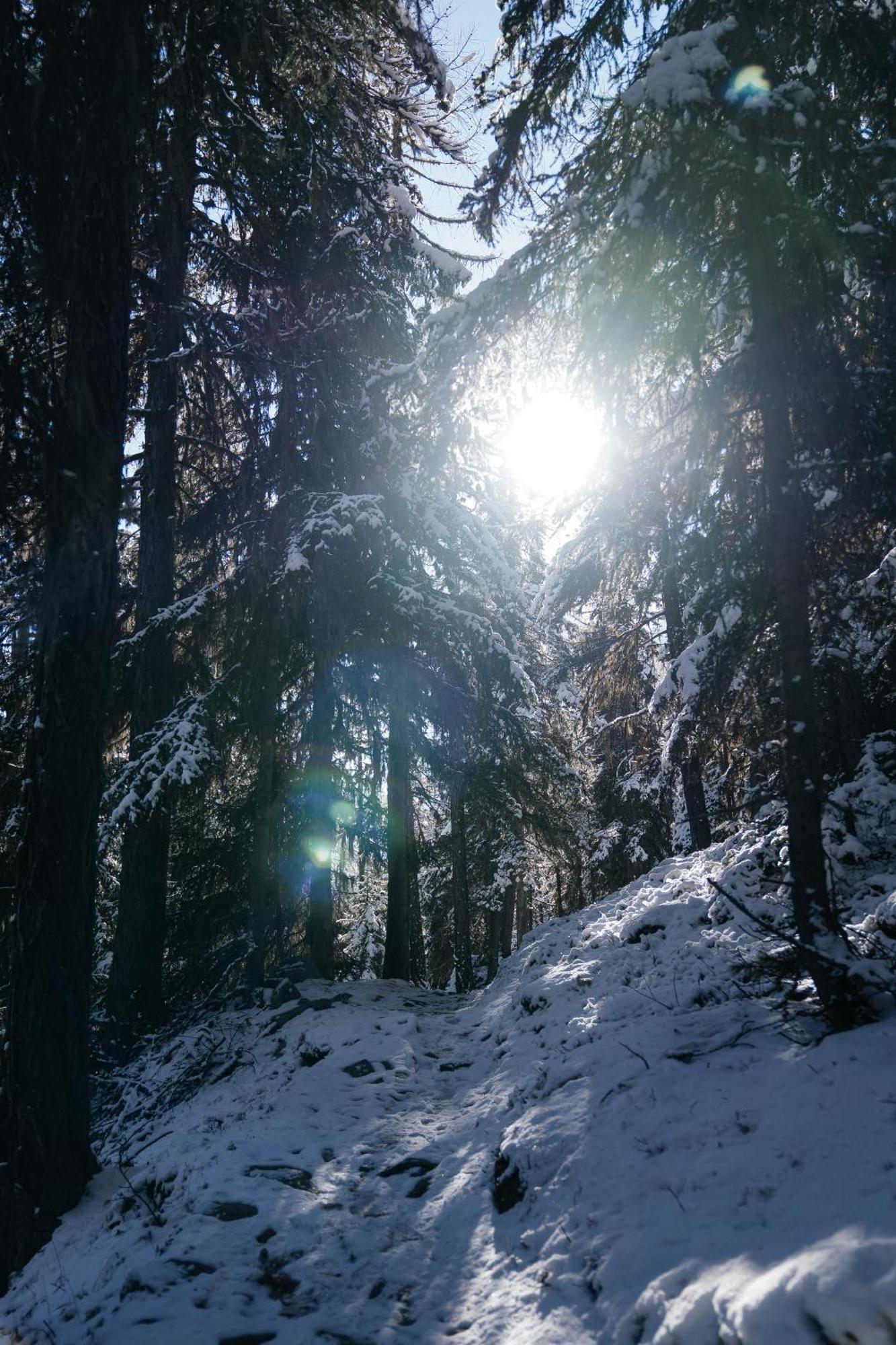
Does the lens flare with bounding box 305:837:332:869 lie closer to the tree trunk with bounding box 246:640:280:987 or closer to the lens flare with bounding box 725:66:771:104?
the tree trunk with bounding box 246:640:280:987

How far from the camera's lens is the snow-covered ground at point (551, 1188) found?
2.94 metres

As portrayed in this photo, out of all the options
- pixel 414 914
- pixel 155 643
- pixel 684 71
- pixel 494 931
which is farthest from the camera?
pixel 494 931

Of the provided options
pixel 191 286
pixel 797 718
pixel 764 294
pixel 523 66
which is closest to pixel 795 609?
pixel 797 718

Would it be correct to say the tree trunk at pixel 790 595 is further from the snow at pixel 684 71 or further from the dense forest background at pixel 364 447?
the snow at pixel 684 71

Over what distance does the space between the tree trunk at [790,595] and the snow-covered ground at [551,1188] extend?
593 mm

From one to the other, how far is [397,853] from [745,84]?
1179 centimetres

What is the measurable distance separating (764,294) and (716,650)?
338 centimetres

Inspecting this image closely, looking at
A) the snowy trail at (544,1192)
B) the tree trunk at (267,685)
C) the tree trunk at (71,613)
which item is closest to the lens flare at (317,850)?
the tree trunk at (267,685)

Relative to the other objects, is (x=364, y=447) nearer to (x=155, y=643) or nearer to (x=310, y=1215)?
(x=155, y=643)

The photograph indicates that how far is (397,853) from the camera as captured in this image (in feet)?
44.2

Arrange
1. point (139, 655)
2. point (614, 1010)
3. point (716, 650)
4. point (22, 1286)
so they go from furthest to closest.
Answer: point (139, 655) → point (716, 650) → point (614, 1010) → point (22, 1286)

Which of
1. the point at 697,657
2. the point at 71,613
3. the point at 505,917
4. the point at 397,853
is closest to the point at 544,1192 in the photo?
the point at 697,657

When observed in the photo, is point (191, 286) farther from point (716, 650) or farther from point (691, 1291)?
point (691, 1291)

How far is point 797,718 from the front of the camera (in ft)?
18.3
